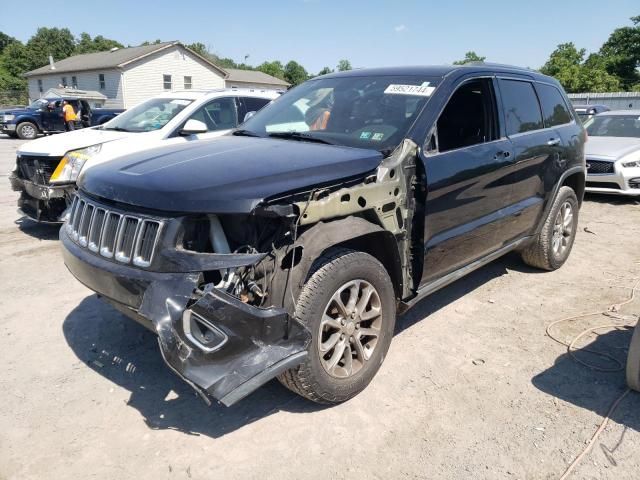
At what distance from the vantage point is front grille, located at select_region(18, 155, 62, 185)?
6250 mm

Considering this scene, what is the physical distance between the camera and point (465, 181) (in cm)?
357

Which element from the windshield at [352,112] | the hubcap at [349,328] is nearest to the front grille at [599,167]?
the windshield at [352,112]

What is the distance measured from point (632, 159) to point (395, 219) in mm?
7765

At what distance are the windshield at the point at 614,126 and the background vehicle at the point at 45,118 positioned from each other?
59.4ft

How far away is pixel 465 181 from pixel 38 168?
17.5ft

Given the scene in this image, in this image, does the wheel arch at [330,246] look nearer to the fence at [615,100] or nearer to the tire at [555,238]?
the tire at [555,238]

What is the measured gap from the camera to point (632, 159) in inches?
348

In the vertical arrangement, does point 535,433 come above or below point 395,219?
below

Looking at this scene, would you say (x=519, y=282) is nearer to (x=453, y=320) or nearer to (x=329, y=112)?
(x=453, y=320)

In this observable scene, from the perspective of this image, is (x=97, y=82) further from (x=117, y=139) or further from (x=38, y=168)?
(x=117, y=139)

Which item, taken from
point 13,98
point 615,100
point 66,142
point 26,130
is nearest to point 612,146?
point 66,142

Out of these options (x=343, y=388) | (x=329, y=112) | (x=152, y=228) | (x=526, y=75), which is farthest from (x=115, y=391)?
(x=526, y=75)

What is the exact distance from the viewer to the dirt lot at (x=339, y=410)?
252 centimetres

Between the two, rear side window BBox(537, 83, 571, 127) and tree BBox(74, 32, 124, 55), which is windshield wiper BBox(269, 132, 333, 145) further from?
tree BBox(74, 32, 124, 55)
